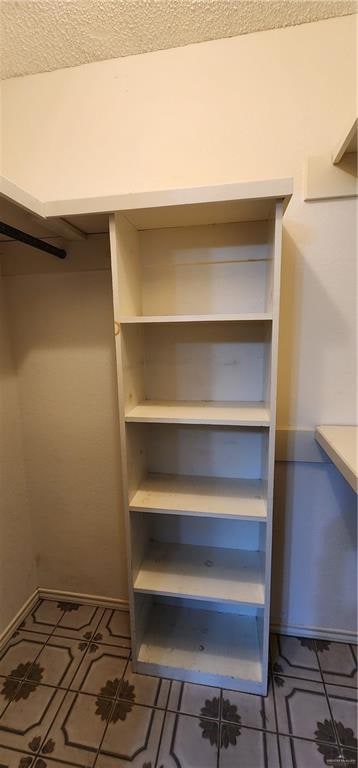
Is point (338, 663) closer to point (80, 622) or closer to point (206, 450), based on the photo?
point (206, 450)

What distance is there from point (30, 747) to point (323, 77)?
2.26 m

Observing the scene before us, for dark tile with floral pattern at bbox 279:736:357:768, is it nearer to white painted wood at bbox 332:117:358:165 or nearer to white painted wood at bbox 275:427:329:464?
white painted wood at bbox 275:427:329:464

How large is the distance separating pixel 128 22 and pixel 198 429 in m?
1.34

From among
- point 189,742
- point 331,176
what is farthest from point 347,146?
point 189,742

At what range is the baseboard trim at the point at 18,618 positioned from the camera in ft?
4.13

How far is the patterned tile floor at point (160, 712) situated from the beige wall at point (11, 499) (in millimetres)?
191

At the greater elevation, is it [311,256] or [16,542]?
[311,256]

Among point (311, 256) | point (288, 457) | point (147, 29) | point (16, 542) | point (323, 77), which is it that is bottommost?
point (16, 542)

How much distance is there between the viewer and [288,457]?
114cm

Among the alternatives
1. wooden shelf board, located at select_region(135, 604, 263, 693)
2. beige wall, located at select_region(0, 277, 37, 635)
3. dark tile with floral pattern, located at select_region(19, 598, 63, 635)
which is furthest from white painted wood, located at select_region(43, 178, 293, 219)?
dark tile with floral pattern, located at select_region(19, 598, 63, 635)

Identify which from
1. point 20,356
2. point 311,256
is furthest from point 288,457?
point 20,356

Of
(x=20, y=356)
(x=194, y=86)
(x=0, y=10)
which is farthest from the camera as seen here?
(x=20, y=356)

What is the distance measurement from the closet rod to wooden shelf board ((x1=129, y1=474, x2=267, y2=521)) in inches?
35.5

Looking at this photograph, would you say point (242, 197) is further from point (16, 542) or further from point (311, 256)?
point (16, 542)
